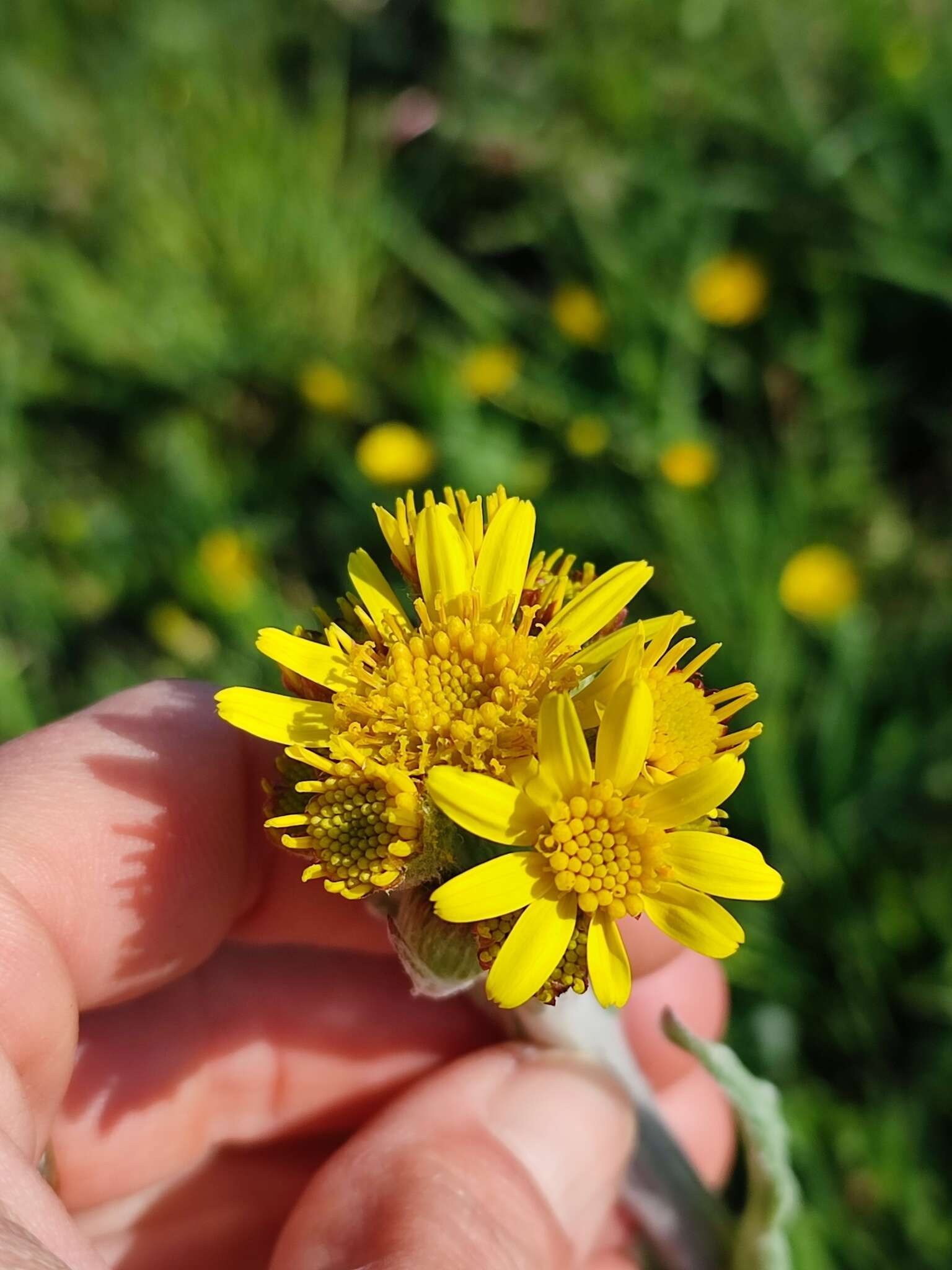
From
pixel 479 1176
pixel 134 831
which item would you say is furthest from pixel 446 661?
pixel 479 1176

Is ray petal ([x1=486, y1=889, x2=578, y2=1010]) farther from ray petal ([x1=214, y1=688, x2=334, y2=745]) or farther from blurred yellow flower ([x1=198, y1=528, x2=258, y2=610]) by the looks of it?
blurred yellow flower ([x1=198, y1=528, x2=258, y2=610])

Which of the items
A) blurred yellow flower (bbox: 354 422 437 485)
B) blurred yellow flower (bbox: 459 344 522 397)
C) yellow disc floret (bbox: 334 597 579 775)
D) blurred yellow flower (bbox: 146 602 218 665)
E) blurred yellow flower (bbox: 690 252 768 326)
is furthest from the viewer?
blurred yellow flower (bbox: 690 252 768 326)

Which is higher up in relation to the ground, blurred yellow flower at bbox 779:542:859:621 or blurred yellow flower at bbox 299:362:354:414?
blurred yellow flower at bbox 299:362:354:414

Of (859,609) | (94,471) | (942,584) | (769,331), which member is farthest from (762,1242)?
(94,471)

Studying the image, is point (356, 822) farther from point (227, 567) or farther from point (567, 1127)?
point (227, 567)

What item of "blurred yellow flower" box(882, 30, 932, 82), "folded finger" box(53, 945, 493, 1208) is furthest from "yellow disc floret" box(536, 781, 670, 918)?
"blurred yellow flower" box(882, 30, 932, 82)

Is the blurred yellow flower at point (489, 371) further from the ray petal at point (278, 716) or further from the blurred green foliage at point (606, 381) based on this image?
the ray petal at point (278, 716)

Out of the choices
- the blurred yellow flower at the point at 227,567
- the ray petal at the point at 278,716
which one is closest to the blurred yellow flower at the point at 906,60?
the blurred yellow flower at the point at 227,567
